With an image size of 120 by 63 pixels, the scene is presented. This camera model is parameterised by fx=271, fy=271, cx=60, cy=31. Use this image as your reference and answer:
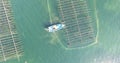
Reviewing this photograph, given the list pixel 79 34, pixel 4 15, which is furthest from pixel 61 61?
pixel 4 15

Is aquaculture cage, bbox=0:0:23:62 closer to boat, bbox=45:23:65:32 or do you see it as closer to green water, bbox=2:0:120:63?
green water, bbox=2:0:120:63

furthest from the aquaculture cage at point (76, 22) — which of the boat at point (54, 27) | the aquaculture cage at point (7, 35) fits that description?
the aquaculture cage at point (7, 35)

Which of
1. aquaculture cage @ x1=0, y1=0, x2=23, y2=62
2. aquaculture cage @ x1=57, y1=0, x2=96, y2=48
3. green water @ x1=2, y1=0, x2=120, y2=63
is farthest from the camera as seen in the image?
aquaculture cage @ x1=57, y1=0, x2=96, y2=48

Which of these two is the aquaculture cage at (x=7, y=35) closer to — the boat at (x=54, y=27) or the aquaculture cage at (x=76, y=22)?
the boat at (x=54, y=27)

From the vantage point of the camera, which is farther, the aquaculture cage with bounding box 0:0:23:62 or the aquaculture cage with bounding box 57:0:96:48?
the aquaculture cage with bounding box 57:0:96:48

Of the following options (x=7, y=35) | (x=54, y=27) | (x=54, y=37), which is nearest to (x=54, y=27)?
(x=54, y=27)

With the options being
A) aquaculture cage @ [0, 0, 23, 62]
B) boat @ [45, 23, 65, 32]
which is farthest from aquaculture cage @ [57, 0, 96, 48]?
aquaculture cage @ [0, 0, 23, 62]
